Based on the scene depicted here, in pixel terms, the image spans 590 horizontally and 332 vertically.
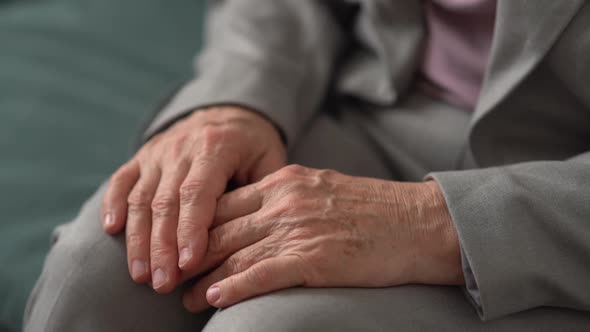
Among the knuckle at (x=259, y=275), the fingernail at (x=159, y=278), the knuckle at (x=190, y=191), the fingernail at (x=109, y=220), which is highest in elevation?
the knuckle at (x=190, y=191)

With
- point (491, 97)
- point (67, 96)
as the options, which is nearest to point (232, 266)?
point (491, 97)

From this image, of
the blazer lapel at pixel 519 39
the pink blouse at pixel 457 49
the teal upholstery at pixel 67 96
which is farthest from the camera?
the teal upholstery at pixel 67 96

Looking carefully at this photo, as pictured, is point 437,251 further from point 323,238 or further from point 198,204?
point 198,204

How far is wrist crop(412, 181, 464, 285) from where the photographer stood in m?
0.57

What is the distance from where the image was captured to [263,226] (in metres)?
0.60

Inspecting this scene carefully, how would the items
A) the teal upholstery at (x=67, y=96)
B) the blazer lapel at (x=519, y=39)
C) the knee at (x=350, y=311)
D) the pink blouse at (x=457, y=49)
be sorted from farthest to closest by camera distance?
the teal upholstery at (x=67, y=96)
the pink blouse at (x=457, y=49)
the blazer lapel at (x=519, y=39)
the knee at (x=350, y=311)

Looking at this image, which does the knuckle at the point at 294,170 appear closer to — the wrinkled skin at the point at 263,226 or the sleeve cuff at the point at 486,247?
the wrinkled skin at the point at 263,226

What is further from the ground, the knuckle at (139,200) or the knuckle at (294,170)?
the knuckle at (294,170)

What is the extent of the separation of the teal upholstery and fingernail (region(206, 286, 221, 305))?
0.37m

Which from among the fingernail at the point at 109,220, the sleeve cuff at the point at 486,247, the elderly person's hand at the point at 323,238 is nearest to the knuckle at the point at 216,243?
the elderly person's hand at the point at 323,238

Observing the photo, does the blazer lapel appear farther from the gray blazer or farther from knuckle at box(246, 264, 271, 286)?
knuckle at box(246, 264, 271, 286)

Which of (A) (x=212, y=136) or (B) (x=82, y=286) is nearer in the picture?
(B) (x=82, y=286)

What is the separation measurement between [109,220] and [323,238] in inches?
9.7

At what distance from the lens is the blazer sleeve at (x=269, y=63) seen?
79 centimetres
